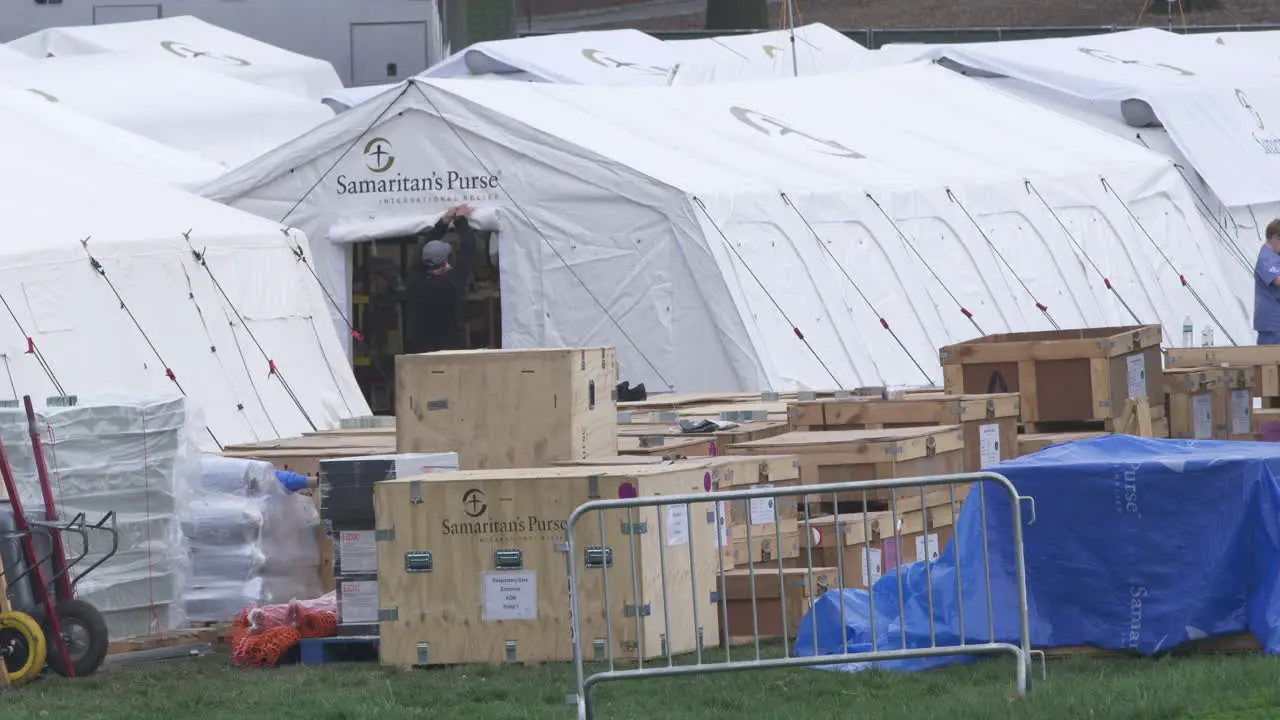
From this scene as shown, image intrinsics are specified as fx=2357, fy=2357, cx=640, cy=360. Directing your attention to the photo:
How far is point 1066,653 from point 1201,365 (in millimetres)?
9086

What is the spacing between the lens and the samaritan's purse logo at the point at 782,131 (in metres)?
23.6

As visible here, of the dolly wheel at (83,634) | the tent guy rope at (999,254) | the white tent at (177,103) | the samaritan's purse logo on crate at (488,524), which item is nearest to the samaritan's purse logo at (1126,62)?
the tent guy rope at (999,254)

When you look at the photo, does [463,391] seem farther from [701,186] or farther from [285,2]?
[285,2]

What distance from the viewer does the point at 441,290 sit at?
2056 cm

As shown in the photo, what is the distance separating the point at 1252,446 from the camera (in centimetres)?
1020

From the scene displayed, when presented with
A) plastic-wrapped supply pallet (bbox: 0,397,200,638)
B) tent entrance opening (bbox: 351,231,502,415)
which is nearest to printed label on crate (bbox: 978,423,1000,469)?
plastic-wrapped supply pallet (bbox: 0,397,200,638)

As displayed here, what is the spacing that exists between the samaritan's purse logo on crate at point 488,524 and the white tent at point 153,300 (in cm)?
595

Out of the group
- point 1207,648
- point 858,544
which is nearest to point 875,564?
point 858,544

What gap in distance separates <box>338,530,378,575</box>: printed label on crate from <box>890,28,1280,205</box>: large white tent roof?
18.3m

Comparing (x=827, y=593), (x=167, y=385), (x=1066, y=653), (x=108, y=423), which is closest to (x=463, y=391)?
(x=108, y=423)

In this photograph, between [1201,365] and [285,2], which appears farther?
[285,2]

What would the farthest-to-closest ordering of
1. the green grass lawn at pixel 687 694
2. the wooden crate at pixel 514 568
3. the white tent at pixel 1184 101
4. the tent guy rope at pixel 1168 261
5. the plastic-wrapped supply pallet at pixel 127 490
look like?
the white tent at pixel 1184 101
the tent guy rope at pixel 1168 261
the plastic-wrapped supply pallet at pixel 127 490
the wooden crate at pixel 514 568
the green grass lawn at pixel 687 694

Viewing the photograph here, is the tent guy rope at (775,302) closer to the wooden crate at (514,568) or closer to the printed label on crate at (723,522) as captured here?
the printed label on crate at (723,522)

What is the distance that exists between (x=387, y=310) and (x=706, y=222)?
11.3 ft
